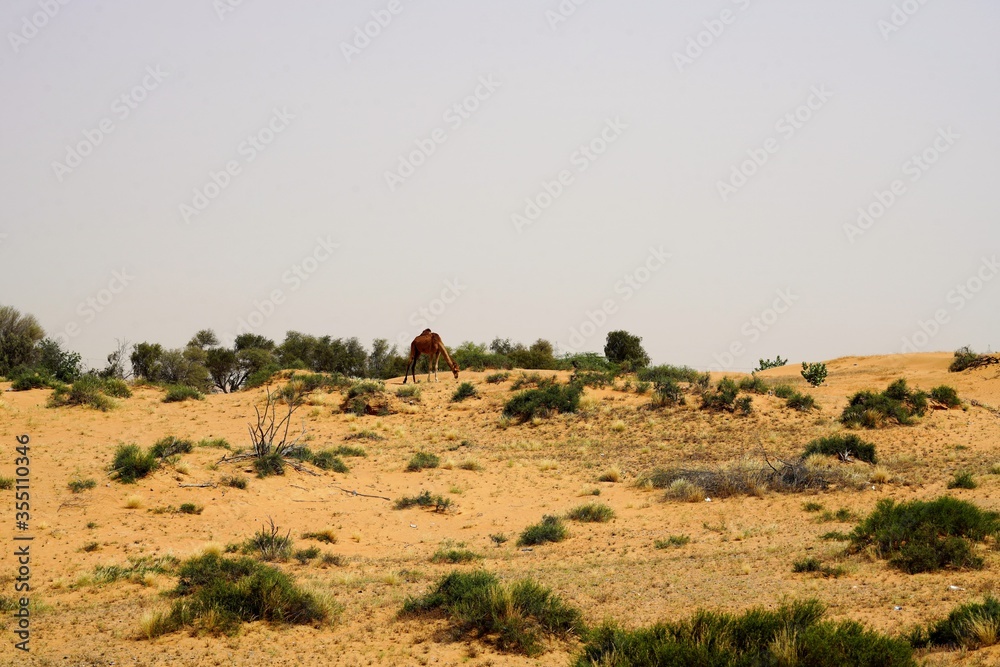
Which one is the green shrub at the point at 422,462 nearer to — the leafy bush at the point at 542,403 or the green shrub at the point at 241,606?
the leafy bush at the point at 542,403

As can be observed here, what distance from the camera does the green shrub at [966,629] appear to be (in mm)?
7207

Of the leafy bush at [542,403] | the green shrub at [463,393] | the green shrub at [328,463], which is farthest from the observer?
the green shrub at [463,393]

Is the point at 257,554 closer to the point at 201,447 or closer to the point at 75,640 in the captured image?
the point at 75,640

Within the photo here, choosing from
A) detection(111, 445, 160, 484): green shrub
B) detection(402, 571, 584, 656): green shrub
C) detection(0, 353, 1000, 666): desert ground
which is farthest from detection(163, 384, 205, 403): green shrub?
detection(402, 571, 584, 656): green shrub

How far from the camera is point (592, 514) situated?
15.6m

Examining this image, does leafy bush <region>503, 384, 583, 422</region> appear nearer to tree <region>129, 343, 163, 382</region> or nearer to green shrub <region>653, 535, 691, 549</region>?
green shrub <region>653, 535, 691, 549</region>

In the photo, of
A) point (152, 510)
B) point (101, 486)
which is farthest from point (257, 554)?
point (101, 486)

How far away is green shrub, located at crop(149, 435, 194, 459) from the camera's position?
57.6ft

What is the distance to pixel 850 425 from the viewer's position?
22.3 m

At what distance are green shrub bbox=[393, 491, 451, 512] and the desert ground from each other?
7.9 inches

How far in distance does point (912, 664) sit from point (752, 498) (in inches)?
393

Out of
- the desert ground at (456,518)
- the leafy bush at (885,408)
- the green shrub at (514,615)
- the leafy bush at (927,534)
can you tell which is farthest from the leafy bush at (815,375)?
the green shrub at (514,615)

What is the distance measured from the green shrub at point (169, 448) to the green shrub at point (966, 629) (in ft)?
48.7

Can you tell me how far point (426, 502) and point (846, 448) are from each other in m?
9.67
